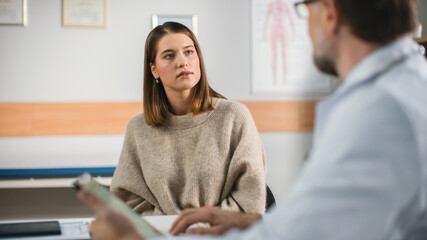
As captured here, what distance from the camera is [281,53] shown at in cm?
402

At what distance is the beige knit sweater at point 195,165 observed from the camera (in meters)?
1.72

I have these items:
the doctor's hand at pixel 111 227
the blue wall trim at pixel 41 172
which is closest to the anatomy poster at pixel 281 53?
the blue wall trim at pixel 41 172

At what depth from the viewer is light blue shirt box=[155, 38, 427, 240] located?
569mm

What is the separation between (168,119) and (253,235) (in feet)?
4.24

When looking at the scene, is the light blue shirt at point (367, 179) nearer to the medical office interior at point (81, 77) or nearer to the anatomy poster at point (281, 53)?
the medical office interior at point (81, 77)

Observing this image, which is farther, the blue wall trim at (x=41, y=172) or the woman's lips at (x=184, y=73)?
the blue wall trim at (x=41, y=172)

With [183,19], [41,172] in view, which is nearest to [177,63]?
[41,172]

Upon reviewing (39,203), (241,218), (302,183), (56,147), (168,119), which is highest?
(302,183)

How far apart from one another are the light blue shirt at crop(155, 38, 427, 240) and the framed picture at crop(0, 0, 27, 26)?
3.53 meters

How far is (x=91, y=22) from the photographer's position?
3703 millimetres

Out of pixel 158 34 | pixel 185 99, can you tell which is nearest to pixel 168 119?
pixel 185 99

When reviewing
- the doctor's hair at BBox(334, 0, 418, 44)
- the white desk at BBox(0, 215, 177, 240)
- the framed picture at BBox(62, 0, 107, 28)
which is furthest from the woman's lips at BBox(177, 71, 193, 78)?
the framed picture at BBox(62, 0, 107, 28)

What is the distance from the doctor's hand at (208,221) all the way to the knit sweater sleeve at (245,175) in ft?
1.33

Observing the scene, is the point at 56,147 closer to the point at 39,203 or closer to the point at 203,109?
the point at 39,203
